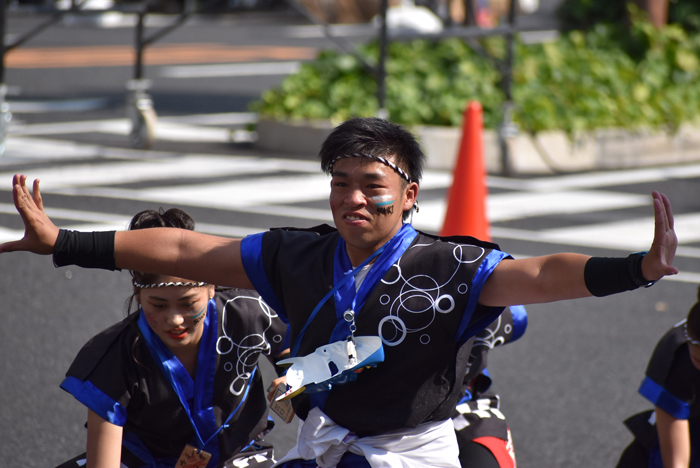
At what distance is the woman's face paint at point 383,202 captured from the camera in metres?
2.35

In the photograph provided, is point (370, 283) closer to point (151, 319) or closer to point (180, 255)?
point (180, 255)

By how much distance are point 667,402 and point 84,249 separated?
1.86 metres

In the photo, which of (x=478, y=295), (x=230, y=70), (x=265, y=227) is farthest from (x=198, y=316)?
(x=230, y=70)

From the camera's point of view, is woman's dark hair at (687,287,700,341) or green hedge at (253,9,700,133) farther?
green hedge at (253,9,700,133)

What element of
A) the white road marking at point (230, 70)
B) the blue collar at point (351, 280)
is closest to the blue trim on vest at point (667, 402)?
the blue collar at point (351, 280)

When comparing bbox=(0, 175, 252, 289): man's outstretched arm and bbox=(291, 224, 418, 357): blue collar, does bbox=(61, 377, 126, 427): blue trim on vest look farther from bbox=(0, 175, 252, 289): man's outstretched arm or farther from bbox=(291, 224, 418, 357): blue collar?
bbox=(291, 224, 418, 357): blue collar

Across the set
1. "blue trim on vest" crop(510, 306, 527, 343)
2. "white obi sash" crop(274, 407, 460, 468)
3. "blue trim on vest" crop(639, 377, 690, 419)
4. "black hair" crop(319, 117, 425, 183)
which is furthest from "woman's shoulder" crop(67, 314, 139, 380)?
"blue trim on vest" crop(639, 377, 690, 419)

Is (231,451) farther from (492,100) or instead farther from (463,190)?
(492,100)

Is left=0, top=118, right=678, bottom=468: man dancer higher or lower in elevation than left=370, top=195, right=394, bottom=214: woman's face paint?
lower

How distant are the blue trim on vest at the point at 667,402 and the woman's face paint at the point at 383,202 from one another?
1.21m

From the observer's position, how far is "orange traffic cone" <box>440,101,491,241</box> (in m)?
5.99

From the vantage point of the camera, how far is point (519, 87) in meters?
10.1

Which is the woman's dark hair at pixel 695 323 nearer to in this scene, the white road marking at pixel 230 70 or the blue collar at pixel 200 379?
the blue collar at pixel 200 379

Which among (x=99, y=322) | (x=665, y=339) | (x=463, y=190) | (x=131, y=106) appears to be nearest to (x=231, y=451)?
(x=665, y=339)
